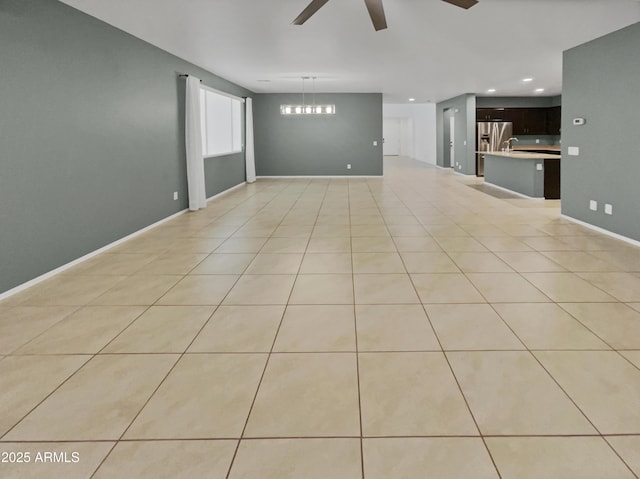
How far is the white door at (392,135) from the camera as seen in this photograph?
26828 millimetres

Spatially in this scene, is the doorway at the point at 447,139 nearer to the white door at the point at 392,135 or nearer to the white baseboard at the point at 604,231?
the white door at the point at 392,135

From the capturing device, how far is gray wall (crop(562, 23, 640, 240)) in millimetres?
5465

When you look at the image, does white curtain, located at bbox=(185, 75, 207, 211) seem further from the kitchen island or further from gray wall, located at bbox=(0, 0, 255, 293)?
the kitchen island

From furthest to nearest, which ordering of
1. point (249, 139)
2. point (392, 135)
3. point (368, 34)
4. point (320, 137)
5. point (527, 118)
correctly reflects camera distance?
1. point (392, 135)
2. point (527, 118)
3. point (320, 137)
4. point (249, 139)
5. point (368, 34)

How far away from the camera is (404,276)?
428 cm

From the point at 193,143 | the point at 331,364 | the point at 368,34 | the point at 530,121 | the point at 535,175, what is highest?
the point at 368,34

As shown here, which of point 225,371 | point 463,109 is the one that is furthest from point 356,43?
point 463,109

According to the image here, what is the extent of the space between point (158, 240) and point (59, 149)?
5.56 ft

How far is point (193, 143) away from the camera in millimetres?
8141

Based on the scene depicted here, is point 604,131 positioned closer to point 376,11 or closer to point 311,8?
point 376,11

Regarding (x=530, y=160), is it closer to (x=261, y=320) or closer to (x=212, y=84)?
(x=212, y=84)

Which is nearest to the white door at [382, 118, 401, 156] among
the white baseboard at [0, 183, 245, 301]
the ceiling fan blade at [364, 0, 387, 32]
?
the white baseboard at [0, 183, 245, 301]

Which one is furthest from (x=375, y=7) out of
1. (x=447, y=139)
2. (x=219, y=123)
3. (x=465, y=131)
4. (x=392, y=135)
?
(x=392, y=135)

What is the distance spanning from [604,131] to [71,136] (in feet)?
19.6
